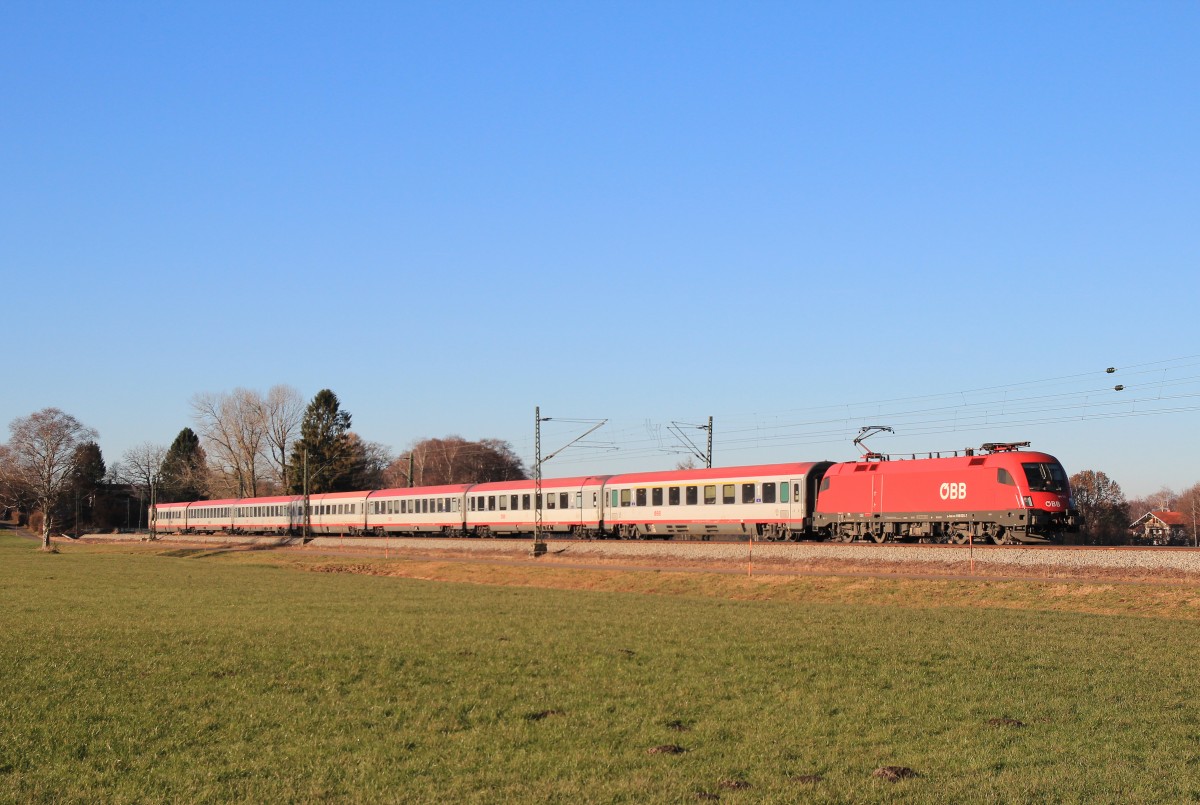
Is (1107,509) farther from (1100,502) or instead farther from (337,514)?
(337,514)

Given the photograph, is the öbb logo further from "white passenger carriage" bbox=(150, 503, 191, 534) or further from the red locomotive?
"white passenger carriage" bbox=(150, 503, 191, 534)

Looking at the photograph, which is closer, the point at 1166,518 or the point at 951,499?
the point at 951,499

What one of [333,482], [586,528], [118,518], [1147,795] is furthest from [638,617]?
[118,518]

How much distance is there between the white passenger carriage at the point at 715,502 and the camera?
48.8m

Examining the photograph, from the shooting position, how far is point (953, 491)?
42.3 meters

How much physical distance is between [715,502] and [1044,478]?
16.9 m

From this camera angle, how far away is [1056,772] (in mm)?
10039

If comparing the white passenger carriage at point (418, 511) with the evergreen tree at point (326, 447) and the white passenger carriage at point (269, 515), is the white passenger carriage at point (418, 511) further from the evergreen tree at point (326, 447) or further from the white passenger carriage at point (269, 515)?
the evergreen tree at point (326, 447)

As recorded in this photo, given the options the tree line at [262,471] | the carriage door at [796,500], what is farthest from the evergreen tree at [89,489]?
the carriage door at [796,500]

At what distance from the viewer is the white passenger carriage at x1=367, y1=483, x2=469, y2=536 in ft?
237

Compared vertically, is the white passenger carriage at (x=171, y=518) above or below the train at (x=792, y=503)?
below

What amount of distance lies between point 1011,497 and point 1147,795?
32.8m

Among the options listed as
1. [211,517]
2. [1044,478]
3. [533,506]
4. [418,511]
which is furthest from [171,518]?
[1044,478]

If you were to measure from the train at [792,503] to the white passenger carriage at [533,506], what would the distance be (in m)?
0.07
